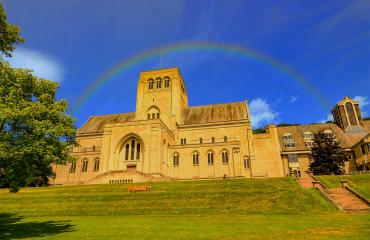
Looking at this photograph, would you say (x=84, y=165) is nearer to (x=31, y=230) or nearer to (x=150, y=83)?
(x=150, y=83)

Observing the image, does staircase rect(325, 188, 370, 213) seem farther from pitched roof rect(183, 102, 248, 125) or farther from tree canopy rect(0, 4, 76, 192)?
pitched roof rect(183, 102, 248, 125)

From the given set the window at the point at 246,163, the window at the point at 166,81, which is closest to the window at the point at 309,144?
the window at the point at 246,163

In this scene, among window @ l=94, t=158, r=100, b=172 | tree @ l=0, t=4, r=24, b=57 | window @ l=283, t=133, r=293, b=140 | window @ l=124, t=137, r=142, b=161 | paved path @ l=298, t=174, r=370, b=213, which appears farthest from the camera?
window @ l=283, t=133, r=293, b=140

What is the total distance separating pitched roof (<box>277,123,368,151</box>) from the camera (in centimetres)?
5797

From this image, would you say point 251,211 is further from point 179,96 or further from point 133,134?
point 179,96

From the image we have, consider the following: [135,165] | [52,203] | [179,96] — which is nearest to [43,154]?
[52,203]

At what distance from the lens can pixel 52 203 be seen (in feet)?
93.7

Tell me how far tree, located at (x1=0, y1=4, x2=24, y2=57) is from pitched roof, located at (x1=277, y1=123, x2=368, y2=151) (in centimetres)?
5465

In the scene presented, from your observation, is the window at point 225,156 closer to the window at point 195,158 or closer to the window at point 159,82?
the window at point 195,158

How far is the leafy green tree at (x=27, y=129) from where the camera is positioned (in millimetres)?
15031

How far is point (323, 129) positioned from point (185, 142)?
3280 centimetres

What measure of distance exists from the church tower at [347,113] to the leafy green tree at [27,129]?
63.8 m

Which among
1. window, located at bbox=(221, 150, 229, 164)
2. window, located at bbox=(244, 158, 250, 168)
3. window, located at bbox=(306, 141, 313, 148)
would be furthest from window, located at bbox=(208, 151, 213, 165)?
window, located at bbox=(306, 141, 313, 148)

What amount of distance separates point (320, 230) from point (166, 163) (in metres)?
38.9
